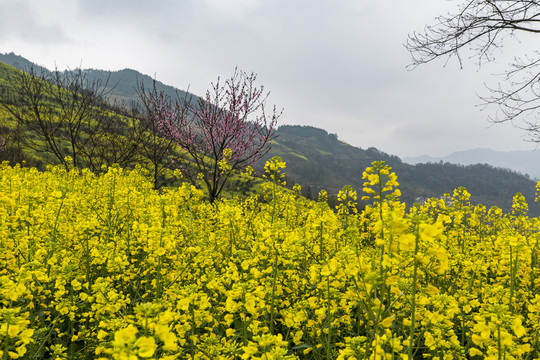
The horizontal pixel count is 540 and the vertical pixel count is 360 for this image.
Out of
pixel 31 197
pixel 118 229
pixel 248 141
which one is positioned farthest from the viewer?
pixel 248 141

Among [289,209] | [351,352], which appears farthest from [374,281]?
[289,209]

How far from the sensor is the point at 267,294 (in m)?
2.95

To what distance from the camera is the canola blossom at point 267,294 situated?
1906 millimetres

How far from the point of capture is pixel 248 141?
13.5 m

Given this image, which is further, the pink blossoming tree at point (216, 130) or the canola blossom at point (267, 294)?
the pink blossoming tree at point (216, 130)

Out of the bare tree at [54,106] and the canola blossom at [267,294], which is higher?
the bare tree at [54,106]

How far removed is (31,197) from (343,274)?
446 cm

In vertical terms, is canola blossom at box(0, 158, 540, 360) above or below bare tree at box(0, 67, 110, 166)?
below

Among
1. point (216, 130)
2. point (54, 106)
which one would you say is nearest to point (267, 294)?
point (216, 130)

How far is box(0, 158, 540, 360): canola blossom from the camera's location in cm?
191

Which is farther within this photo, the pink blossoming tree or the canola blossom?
the pink blossoming tree

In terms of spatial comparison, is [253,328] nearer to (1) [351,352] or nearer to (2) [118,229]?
(1) [351,352]

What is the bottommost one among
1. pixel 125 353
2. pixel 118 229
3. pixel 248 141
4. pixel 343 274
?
pixel 118 229

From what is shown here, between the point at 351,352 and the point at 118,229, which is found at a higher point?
the point at 351,352
